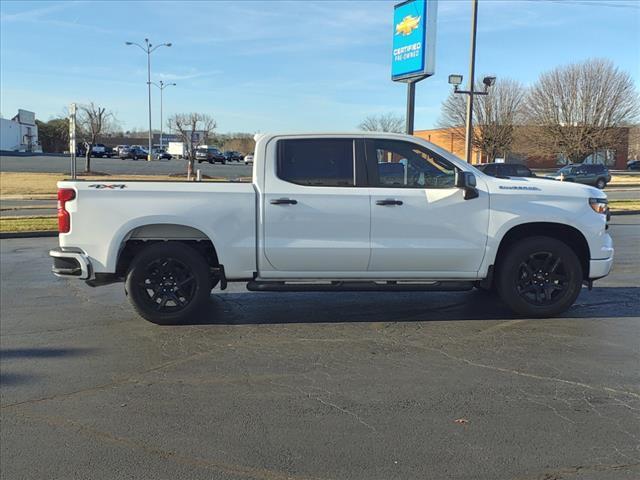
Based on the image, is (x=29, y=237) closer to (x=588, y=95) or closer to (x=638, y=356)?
(x=638, y=356)

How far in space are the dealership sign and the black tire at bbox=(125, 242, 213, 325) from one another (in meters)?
11.1

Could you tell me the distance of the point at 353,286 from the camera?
19.7ft

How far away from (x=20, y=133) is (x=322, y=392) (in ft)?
348

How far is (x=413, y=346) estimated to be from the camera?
530 centimetres

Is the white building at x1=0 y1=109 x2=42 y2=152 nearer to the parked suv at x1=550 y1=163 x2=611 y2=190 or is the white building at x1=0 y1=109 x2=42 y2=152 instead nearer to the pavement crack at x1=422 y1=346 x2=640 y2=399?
the parked suv at x1=550 y1=163 x2=611 y2=190

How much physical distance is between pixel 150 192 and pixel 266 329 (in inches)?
71.8

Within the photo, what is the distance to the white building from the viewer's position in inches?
3570

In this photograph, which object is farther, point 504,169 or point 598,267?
point 504,169

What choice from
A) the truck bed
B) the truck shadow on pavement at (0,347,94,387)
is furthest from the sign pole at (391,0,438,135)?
the truck shadow on pavement at (0,347,94,387)

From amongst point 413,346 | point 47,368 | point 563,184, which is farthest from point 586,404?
point 47,368

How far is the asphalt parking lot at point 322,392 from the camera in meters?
3.27

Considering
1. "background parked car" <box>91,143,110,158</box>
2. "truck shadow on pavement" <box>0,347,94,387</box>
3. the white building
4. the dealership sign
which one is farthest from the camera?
the white building

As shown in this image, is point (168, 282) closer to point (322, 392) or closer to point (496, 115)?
point (322, 392)

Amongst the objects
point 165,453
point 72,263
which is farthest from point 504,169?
point 165,453
